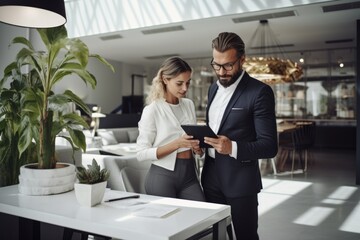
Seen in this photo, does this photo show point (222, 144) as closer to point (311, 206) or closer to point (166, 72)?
point (166, 72)

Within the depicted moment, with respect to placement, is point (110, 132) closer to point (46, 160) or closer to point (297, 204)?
point (297, 204)

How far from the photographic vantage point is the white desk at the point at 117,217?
1.46m

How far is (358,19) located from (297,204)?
4.53 metres

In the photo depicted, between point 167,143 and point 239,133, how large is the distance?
1.82 feet

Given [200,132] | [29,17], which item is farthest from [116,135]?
[200,132]

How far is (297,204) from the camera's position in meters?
5.34

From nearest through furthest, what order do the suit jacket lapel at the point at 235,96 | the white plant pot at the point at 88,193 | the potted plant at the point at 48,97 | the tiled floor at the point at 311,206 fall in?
1. the white plant pot at the point at 88,193
2. the suit jacket lapel at the point at 235,96
3. the potted plant at the point at 48,97
4. the tiled floor at the point at 311,206

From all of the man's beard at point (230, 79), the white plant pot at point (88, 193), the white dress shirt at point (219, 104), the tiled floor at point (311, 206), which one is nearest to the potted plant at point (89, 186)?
the white plant pot at point (88, 193)

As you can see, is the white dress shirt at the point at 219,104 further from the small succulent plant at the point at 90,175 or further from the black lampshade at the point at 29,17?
the black lampshade at the point at 29,17

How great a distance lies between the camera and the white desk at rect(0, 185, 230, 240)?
146 centimetres

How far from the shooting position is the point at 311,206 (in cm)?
522

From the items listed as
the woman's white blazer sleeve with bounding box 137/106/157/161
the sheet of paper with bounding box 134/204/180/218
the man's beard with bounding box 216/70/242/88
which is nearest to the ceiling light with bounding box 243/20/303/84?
the woman's white blazer sleeve with bounding box 137/106/157/161

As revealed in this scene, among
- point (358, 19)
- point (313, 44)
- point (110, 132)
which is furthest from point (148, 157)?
point (313, 44)

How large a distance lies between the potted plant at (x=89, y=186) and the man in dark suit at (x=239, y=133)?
24.2 inches
